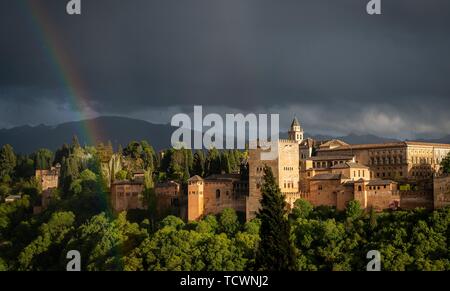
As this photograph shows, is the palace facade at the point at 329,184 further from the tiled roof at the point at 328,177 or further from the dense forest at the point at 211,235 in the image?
the dense forest at the point at 211,235

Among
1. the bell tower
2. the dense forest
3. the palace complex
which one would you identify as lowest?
the dense forest

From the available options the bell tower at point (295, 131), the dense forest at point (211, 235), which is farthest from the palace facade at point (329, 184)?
the bell tower at point (295, 131)

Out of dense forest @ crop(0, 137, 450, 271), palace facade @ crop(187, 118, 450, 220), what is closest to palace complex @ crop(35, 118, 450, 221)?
palace facade @ crop(187, 118, 450, 220)

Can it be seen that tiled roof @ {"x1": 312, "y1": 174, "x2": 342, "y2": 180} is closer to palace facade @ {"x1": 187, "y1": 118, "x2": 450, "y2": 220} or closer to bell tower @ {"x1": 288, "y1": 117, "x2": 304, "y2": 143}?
palace facade @ {"x1": 187, "y1": 118, "x2": 450, "y2": 220}

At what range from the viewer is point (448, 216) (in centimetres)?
5372

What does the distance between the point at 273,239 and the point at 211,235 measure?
54.4 feet

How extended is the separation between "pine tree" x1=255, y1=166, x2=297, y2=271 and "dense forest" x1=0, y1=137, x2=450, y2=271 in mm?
48

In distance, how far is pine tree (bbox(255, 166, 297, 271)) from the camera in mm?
40250

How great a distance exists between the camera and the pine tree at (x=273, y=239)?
40.2m

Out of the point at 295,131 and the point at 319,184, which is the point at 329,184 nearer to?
the point at 319,184
